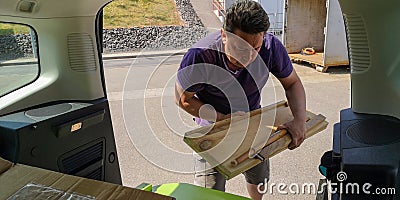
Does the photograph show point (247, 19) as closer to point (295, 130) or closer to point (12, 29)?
point (295, 130)

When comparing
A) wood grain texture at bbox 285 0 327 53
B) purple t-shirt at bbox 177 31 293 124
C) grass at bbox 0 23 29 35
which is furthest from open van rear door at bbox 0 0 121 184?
wood grain texture at bbox 285 0 327 53

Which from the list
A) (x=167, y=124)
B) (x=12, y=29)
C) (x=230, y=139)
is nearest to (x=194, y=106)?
(x=230, y=139)

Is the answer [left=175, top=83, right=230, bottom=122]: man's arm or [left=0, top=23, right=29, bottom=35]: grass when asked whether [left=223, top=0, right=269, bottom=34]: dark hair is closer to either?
[left=175, top=83, right=230, bottom=122]: man's arm

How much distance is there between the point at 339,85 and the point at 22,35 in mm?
4241

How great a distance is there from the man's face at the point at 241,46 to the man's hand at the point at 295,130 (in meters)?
0.33

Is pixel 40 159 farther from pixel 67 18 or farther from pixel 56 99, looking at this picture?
pixel 67 18

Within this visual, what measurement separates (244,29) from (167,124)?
270 cm

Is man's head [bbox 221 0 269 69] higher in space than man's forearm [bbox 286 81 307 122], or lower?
higher

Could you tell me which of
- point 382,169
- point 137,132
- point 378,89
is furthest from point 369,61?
point 137,132

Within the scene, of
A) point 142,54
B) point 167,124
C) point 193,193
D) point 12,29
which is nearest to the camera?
point 193,193

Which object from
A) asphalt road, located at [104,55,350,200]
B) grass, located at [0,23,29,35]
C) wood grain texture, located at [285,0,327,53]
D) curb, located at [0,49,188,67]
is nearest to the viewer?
grass, located at [0,23,29,35]

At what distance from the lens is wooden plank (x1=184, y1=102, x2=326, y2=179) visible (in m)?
1.52

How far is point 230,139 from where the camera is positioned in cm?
160
